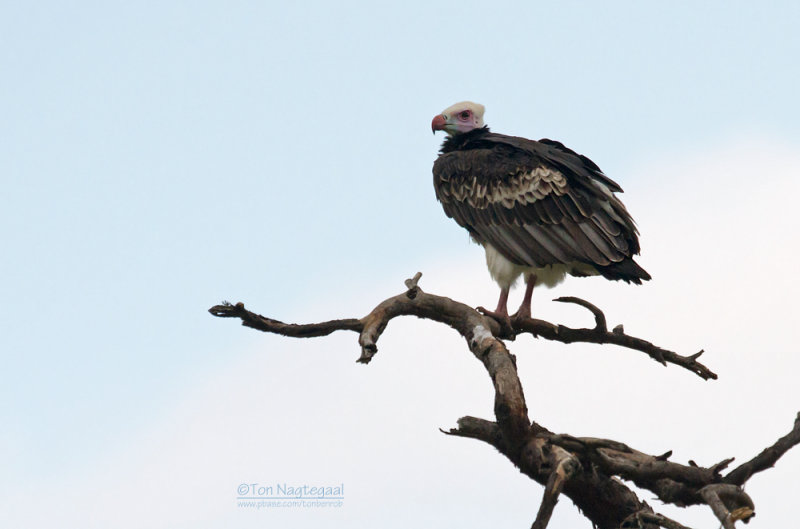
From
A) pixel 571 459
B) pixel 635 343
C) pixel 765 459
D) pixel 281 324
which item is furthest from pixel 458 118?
pixel 765 459

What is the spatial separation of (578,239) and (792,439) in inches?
187

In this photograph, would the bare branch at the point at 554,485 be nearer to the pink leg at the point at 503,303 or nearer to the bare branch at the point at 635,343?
the bare branch at the point at 635,343

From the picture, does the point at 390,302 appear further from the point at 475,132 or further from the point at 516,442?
the point at 475,132

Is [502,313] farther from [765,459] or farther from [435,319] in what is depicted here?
[765,459]

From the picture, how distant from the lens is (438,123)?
12266 millimetres

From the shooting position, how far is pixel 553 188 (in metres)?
10.8

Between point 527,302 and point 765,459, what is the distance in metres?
4.78

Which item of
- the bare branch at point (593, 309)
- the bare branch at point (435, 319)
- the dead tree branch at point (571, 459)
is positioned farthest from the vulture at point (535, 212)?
the dead tree branch at point (571, 459)

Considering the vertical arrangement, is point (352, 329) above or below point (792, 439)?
above

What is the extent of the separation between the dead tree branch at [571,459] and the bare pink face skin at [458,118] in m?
4.75

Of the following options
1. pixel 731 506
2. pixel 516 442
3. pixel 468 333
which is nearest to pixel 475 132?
pixel 468 333

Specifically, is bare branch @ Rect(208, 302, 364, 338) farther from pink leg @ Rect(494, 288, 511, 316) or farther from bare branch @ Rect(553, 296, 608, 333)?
pink leg @ Rect(494, 288, 511, 316)

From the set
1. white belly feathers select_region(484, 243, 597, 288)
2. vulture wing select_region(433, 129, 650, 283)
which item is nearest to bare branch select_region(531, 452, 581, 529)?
Result: vulture wing select_region(433, 129, 650, 283)

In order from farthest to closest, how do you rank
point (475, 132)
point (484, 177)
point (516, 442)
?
point (475, 132) < point (484, 177) < point (516, 442)
